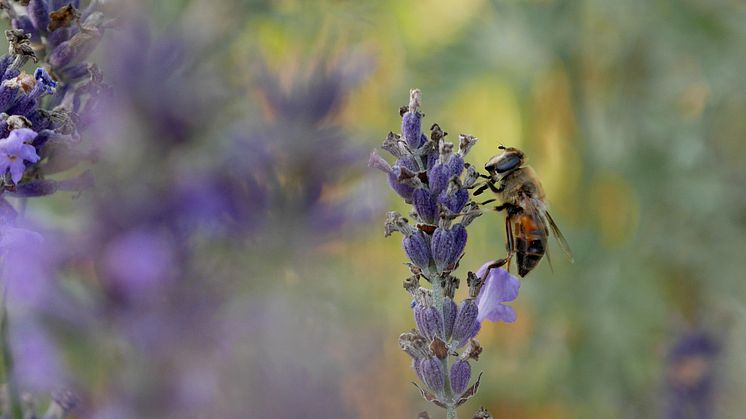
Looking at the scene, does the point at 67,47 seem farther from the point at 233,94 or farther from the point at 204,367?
the point at 233,94

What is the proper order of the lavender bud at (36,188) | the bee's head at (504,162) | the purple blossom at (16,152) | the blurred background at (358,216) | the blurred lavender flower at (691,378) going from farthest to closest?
the blurred lavender flower at (691,378) < the blurred background at (358,216) < the bee's head at (504,162) < the lavender bud at (36,188) < the purple blossom at (16,152)

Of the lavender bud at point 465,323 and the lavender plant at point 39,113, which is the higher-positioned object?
the lavender bud at point 465,323

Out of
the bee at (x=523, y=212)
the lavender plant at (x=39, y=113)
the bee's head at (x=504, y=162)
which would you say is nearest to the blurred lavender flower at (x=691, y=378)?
the bee at (x=523, y=212)

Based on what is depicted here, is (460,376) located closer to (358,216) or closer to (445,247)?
(445,247)

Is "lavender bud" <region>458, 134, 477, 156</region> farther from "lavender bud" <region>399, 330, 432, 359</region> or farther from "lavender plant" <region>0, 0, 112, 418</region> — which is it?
"lavender plant" <region>0, 0, 112, 418</region>

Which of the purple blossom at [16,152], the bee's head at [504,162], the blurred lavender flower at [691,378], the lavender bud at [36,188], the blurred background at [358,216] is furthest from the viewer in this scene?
the blurred lavender flower at [691,378]

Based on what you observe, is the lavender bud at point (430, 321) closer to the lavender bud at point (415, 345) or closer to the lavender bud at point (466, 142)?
the lavender bud at point (415, 345)

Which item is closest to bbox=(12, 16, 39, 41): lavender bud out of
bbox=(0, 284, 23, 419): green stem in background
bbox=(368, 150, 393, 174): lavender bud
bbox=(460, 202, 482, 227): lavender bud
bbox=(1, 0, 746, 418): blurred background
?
bbox=(1, 0, 746, 418): blurred background
